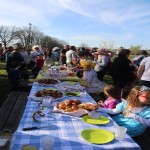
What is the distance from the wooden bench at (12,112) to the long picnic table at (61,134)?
1144 mm

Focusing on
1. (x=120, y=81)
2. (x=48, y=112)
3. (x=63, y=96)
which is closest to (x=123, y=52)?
(x=120, y=81)

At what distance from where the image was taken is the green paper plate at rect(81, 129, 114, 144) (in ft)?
6.75

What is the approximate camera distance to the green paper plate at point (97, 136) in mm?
2057

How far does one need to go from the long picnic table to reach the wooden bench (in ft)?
3.75

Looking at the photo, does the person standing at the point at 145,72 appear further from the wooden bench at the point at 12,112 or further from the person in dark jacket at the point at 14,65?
the person in dark jacket at the point at 14,65

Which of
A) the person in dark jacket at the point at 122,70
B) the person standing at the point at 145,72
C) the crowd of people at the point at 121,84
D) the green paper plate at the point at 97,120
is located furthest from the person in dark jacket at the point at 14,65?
the green paper plate at the point at 97,120

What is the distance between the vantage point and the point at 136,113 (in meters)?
3.04

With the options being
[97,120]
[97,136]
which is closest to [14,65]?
[97,120]

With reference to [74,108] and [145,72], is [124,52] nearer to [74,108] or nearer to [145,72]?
[145,72]

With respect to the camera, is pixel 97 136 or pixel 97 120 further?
pixel 97 120

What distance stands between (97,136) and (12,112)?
8.67 feet

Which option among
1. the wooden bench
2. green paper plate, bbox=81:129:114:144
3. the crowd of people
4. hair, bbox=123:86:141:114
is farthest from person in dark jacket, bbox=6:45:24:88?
green paper plate, bbox=81:129:114:144

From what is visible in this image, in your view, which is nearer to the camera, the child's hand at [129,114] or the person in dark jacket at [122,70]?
the child's hand at [129,114]

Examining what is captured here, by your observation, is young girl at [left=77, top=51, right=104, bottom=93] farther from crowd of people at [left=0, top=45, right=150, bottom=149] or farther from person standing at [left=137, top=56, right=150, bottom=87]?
person standing at [left=137, top=56, right=150, bottom=87]
